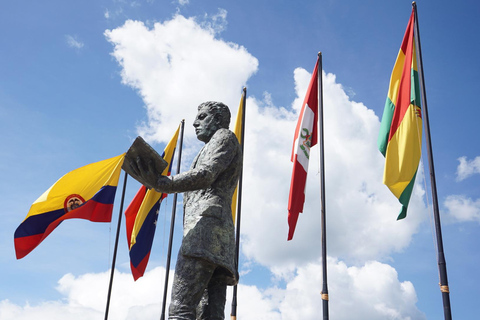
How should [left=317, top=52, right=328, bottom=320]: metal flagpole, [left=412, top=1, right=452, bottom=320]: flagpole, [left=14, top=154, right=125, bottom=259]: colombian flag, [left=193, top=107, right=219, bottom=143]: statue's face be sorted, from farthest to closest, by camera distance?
[left=14, top=154, right=125, bottom=259]: colombian flag
[left=317, top=52, right=328, bottom=320]: metal flagpole
[left=412, top=1, right=452, bottom=320]: flagpole
[left=193, top=107, right=219, bottom=143]: statue's face

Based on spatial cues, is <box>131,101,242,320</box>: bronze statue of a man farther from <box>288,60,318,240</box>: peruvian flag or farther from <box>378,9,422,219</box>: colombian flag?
<box>288,60,318,240</box>: peruvian flag

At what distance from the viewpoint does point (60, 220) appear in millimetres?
11891

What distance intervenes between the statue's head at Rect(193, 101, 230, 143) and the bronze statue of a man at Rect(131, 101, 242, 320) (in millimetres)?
211

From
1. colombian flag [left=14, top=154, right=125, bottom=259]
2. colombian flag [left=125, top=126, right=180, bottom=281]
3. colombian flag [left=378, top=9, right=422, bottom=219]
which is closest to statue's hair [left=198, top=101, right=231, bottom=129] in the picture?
colombian flag [left=378, top=9, right=422, bottom=219]

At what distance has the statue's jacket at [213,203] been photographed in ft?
13.1

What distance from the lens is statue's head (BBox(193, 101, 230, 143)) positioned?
187 inches

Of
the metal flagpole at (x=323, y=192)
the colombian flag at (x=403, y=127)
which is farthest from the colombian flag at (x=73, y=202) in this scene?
the colombian flag at (x=403, y=127)

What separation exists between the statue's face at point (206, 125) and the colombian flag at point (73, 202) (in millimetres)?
8025

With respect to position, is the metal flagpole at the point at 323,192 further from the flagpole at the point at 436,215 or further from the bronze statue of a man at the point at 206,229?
the bronze statue of a man at the point at 206,229

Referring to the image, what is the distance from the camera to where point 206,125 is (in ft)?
15.6

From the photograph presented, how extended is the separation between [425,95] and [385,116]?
109 cm

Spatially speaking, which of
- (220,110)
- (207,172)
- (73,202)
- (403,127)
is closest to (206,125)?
(220,110)

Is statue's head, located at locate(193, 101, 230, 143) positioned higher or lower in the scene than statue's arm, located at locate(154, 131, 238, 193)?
higher

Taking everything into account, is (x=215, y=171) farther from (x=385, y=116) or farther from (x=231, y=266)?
(x=385, y=116)
